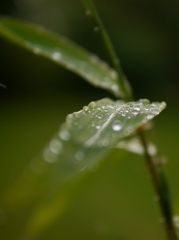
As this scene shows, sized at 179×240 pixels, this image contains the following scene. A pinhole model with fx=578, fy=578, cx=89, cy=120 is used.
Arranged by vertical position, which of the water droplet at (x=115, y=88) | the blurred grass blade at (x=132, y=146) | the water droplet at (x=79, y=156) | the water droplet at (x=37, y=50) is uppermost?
the water droplet at (x=37, y=50)

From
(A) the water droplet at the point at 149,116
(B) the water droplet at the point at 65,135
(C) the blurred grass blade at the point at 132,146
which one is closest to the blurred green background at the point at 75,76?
(C) the blurred grass blade at the point at 132,146

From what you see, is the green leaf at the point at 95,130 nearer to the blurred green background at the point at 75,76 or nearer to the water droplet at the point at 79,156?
the water droplet at the point at 79,156

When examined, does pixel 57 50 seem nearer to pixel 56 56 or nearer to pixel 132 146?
pixel 56 56

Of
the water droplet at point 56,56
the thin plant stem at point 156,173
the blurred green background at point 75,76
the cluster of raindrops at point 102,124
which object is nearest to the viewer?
the cluster of raindrops at point 102,124

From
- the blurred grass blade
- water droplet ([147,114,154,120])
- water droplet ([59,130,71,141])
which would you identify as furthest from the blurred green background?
water droplet ([147,114,154,120])

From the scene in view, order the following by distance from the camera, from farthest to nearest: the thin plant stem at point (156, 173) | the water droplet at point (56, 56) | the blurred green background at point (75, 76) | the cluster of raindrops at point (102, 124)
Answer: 1. the blurred green background at point (75, 76)
2. the water droplet at point (56, 56)
3. the thin plant stem at point (156, 173)
4. the cluster of raindrops at point (102, 124)

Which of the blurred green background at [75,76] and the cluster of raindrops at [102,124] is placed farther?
the blurred green background at [75,76]

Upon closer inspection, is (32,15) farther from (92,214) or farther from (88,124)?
(88,124)

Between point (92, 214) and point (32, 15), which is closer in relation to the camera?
point (92, 214)

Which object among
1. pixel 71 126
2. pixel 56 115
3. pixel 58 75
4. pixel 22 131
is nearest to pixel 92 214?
pixel 71 126
